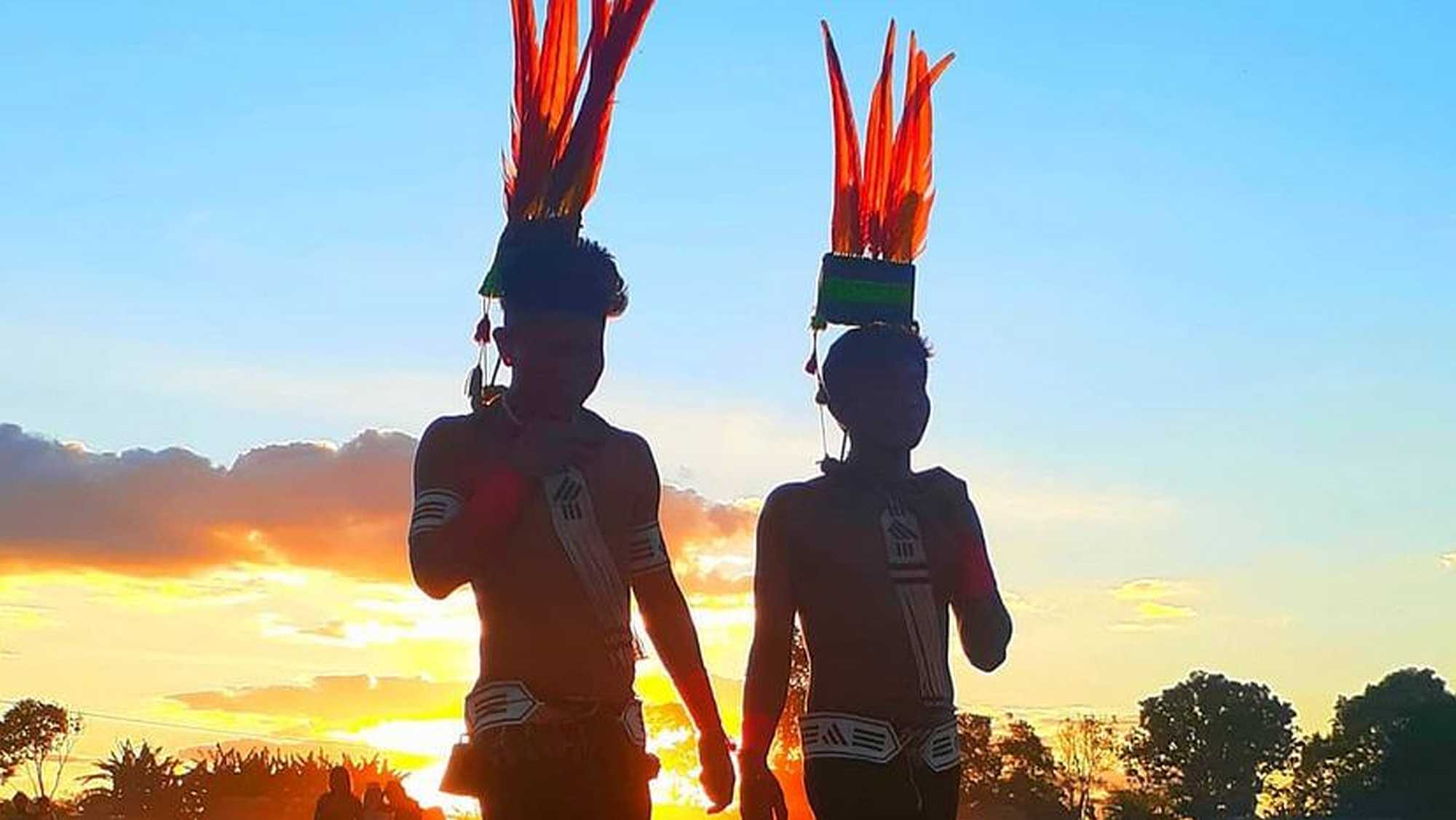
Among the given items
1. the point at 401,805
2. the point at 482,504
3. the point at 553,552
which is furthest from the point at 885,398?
the point at 401,805

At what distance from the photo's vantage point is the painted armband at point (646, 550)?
5.25 metres

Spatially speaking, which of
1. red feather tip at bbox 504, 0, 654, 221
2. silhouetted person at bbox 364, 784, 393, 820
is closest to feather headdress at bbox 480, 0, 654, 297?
red feather tip at bbox 504, 0, 654, 221

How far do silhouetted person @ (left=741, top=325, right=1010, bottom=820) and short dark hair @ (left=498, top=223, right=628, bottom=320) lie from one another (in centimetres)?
118

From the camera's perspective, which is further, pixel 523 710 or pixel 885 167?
pixel 885 167

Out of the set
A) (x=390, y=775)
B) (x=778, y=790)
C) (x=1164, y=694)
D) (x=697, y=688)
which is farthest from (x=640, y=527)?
(x=1164, y=694)

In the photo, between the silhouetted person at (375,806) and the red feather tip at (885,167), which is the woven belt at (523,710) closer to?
the red feather tip at (885,167)

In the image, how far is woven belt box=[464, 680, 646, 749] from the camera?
4.81m

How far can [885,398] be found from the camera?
20.1ft

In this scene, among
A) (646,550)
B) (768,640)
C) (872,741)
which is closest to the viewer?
(646,550)

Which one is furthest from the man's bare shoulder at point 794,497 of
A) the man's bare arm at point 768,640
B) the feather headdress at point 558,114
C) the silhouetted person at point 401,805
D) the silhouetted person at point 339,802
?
the silhouetted person at point 401,805

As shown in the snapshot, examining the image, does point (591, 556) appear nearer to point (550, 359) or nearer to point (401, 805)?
point (550, 359)

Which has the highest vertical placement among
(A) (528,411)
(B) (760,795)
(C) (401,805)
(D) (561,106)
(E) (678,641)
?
(D) (561,106)

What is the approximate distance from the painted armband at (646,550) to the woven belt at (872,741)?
848mm

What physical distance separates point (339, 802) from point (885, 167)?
11870 millimetres
